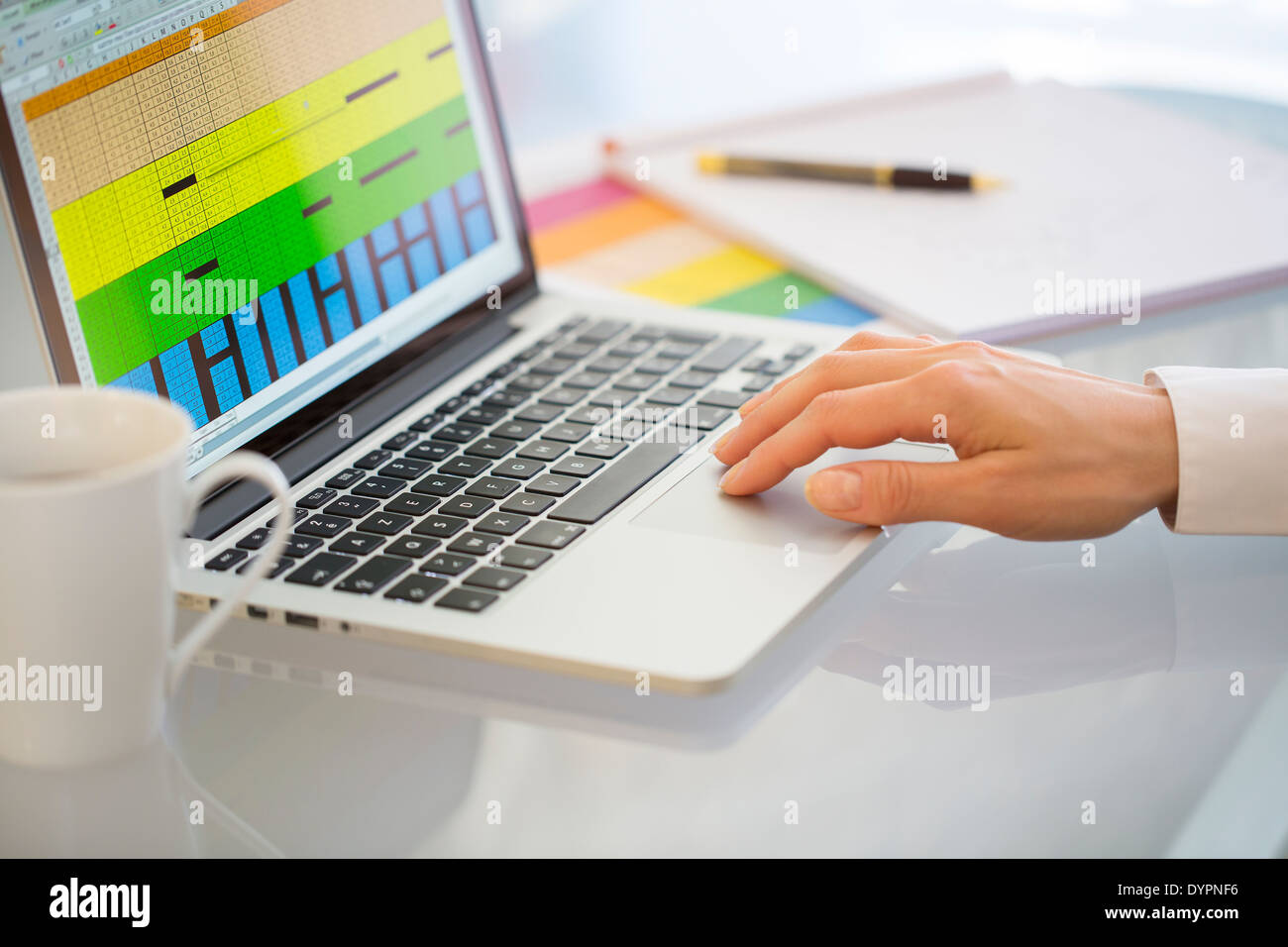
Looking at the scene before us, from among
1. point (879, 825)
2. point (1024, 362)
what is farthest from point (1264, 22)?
point (879, 825)

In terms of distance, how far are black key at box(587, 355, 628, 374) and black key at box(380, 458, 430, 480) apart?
0.61 ft

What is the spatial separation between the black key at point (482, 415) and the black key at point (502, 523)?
0.15 meters

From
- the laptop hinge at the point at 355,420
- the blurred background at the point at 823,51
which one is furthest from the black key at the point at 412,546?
the blurred background at the point at 823,51

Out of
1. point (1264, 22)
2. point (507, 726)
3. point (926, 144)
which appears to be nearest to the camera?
point (507, 726)

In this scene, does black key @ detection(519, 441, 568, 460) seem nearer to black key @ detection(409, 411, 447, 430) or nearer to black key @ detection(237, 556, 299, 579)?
black key @ detection(409, 411, 447, 430)

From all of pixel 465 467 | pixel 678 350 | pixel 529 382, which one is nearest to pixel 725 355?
pixel 678 350

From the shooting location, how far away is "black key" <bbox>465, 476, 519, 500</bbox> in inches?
31.8

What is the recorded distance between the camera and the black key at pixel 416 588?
697 mm

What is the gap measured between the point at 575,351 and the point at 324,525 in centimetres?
31

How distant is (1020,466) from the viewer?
2.41ft

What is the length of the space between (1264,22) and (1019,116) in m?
1.06

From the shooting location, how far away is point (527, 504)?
794mm

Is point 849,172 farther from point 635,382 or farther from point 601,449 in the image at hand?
point 601,449

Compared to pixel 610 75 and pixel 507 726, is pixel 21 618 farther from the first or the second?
pixel 610 75
